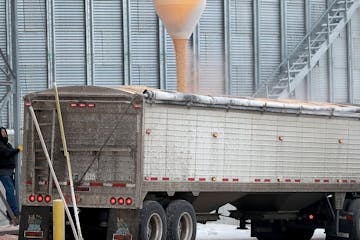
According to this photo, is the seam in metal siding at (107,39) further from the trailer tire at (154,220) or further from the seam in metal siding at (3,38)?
the trailer tire at (154,220)

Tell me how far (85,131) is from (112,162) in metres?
0.74

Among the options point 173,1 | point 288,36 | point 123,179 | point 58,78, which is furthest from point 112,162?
point 288,36

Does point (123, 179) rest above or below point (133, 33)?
below

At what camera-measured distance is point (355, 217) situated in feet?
73.2

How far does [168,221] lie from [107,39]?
13.6 metres

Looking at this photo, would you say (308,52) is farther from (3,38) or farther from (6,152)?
(6,152)

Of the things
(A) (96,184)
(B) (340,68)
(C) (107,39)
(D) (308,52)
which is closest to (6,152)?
(A) (96,184)

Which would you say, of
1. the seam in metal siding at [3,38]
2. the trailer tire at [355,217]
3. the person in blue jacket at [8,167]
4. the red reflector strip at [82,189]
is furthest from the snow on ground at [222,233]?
the seam in metal siding at [3,38]

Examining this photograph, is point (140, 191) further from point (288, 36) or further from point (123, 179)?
point (288, 36)

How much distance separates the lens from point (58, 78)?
→ 1227 inches

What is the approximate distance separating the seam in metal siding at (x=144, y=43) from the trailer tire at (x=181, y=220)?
518 inches

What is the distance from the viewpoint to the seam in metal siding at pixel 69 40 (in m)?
30.9

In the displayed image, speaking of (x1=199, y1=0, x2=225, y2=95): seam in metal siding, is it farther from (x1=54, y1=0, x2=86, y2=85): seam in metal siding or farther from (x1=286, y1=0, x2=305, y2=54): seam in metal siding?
(x1=54, y1=0, x2=86, y2=85): seam in metal siding

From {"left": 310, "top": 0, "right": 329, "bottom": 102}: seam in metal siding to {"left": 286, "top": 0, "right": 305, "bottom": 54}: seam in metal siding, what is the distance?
33 centimetres
